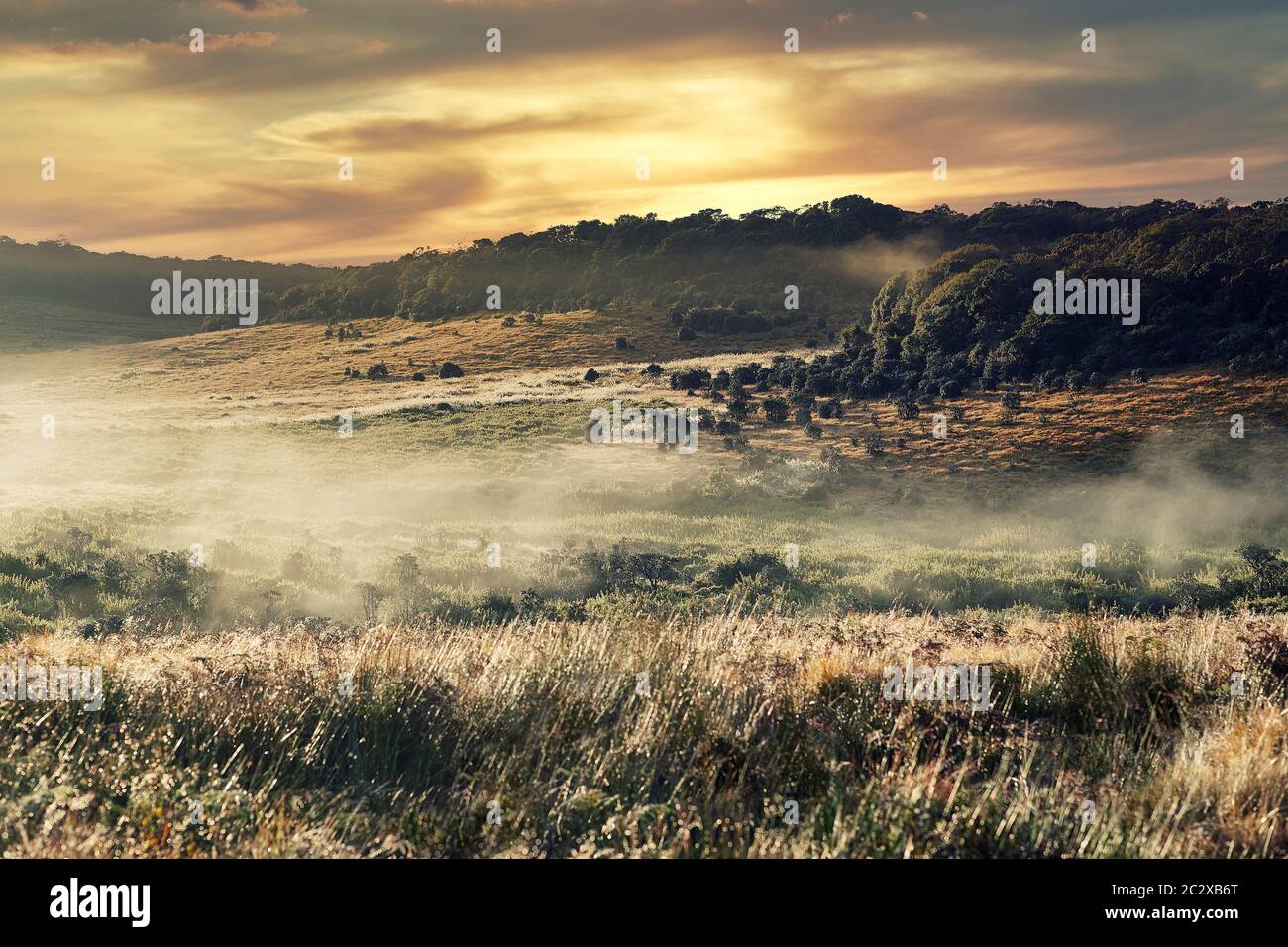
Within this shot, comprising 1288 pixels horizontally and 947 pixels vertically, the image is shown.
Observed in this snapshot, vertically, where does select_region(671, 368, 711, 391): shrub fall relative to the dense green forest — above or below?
below

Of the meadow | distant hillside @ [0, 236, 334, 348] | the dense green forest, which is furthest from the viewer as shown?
distant hillside @ [0, 236, 334, 348]

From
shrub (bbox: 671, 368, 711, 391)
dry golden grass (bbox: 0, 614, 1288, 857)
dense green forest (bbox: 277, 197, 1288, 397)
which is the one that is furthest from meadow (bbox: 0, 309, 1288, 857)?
dense green forest (bbox: 277, 197, 1288, 397)

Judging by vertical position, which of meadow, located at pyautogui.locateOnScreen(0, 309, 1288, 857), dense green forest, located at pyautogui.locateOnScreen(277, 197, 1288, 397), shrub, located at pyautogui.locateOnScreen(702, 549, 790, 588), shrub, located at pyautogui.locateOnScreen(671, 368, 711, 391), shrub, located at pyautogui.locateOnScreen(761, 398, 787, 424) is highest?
dense green forest, located at pyautogui.locateOnScreen(277, 197, 1288, 397)

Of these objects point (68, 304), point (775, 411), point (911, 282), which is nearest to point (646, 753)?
point (775, 411)

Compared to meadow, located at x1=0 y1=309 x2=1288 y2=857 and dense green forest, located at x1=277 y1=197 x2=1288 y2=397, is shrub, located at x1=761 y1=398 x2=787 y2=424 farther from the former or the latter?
dense green forest, located at x1=277 y1=197 x2=1288 y2=397

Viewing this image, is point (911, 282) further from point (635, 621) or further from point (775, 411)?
point (635, 621)

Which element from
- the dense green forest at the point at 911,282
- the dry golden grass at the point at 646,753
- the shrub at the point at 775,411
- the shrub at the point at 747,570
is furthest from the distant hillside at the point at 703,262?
the dry golden grass at the point at 646,753

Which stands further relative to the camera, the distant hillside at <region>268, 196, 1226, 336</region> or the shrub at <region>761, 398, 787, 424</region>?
the distant hillside at <region>268, 196, 1226, 336</region>

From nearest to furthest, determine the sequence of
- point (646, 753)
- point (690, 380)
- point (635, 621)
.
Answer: point (646, 753), point (635, 621), point (690, 380)

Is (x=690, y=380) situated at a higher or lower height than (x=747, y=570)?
higher

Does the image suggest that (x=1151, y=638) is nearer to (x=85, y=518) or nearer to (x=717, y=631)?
(x=717, y=631)

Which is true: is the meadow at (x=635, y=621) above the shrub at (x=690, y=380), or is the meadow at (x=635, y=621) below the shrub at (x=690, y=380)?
below

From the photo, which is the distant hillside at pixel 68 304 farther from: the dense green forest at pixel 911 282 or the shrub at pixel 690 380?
the shrub at pixel 690 380

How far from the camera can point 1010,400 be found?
170 ft
